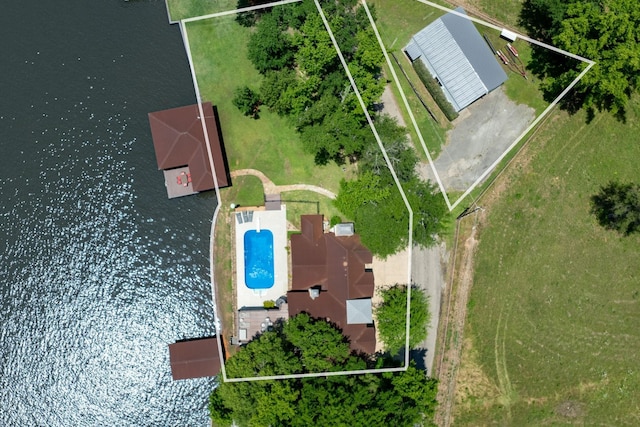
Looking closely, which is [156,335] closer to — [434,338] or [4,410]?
[4,410]

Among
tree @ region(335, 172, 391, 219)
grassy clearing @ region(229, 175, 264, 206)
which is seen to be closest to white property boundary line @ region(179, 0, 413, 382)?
tree @ region(335, 172, 391, 219)

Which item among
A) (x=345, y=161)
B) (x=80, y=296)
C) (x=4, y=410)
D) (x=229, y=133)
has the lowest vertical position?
(x=4, y=410)

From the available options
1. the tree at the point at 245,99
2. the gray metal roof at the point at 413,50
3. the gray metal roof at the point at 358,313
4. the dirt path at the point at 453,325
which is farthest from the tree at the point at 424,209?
the tree at the point at 245,99

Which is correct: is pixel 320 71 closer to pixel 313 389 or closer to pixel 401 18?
pixel 401 18

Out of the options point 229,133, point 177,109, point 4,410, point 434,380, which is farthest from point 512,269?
point 4,410

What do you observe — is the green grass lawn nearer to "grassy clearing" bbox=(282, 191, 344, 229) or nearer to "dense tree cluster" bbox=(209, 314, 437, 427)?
"grassy clearing" bbox=(282, 191, 344, 229)
